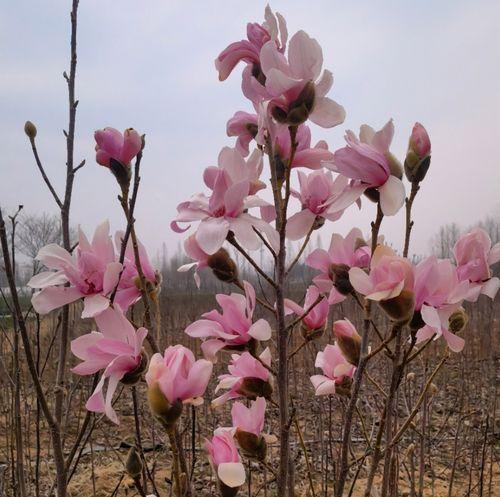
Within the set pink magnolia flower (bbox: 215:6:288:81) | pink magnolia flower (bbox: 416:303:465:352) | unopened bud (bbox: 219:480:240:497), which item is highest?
pink magnolia flower (bbox: 215:6:288:81)

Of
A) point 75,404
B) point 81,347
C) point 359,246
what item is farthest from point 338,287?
point 75,404

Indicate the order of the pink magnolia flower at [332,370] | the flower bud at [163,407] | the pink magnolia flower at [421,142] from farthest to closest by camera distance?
the pink magnolia flower at [332,370], the pink magnolia flower at [421,142], the flower bud at [163,407]

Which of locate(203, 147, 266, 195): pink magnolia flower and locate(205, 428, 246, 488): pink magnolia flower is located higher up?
locate(203, 147, 266, 195): pink magnolia flower

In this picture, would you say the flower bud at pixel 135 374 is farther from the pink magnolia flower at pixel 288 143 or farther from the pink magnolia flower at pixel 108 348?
the pink magnolia flower at pixel 288 143

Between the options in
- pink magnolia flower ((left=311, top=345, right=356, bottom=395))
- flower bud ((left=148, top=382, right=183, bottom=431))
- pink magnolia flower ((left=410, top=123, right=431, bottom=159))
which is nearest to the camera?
flower bud ((left=148, top=382, right=183, bottom=431))

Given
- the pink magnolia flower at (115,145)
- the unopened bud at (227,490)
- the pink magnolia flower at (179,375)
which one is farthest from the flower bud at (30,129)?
the unopened bud at (227,490)

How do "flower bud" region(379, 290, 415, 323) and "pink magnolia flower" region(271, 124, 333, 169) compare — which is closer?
"flower bud" region(379, 290, 415, 323)

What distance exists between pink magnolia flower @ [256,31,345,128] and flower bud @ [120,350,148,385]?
1.00 feet

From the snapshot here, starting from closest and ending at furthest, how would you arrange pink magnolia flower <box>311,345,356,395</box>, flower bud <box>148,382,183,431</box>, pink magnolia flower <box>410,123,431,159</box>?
flower bud <box>148,382,183,431</box> → pink magnolia flower <box>410,123,431,159</box> → pink magnolia flower <box>311,345,356,395</box>

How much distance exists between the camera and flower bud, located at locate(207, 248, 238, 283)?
0.59m

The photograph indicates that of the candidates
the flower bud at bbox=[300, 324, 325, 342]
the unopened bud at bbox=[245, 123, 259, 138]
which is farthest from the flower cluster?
the flower bud at bbox=[300, 324, 325, 342]

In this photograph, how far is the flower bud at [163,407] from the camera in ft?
1.50

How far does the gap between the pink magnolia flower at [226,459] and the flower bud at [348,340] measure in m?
0.20

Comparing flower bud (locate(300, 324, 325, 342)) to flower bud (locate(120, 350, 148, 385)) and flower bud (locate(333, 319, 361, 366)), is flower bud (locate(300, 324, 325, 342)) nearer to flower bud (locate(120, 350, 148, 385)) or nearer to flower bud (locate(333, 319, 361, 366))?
flower bud (locate(333, 319, 361, 366))
